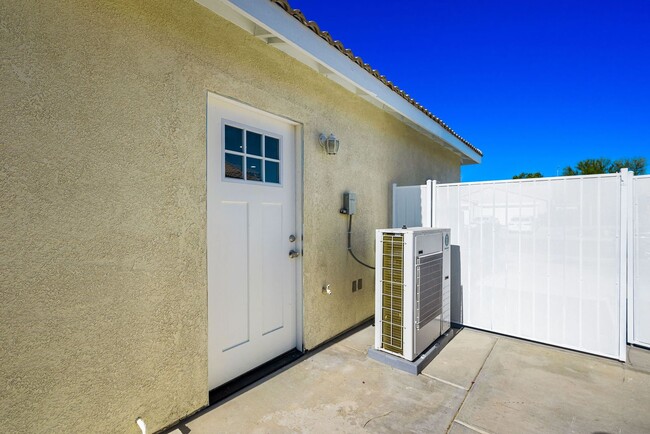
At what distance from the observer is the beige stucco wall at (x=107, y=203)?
6.93 ft

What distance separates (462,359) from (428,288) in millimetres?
1085

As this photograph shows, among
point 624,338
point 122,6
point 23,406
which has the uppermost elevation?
point 122,6

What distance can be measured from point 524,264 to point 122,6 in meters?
5.95

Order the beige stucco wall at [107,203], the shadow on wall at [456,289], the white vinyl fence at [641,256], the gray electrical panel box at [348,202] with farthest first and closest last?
the shadow on wall at [456,289], the gray electrical panel box at [348,202], the white vinyl fence at [641,256], the beige stucco wall at [107,203]

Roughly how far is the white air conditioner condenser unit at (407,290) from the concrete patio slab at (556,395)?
2.81ft

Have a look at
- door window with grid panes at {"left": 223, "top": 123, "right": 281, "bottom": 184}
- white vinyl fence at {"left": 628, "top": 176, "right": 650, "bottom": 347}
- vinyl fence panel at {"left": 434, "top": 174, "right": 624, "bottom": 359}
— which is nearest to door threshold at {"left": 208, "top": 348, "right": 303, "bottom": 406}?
door window with grid panes at {"left": 223, "top": 123, "right": 281, "bottom": 184}

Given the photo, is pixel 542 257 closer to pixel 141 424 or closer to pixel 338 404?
pixel 338 404

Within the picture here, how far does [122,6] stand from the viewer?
8.52 ft

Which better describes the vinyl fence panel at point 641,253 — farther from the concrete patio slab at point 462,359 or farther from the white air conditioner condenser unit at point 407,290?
the white air conditioner condenser unit at point 407,290

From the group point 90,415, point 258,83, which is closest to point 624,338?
point 258,83

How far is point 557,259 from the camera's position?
463 cm

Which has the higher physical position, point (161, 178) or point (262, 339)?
point (161, 178)

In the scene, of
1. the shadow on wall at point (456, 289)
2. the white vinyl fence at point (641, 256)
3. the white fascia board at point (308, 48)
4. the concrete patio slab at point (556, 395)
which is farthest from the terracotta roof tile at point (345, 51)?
the concrete patio slab at point (556, 395)

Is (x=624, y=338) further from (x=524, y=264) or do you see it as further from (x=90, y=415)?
(x=90, y=415)
